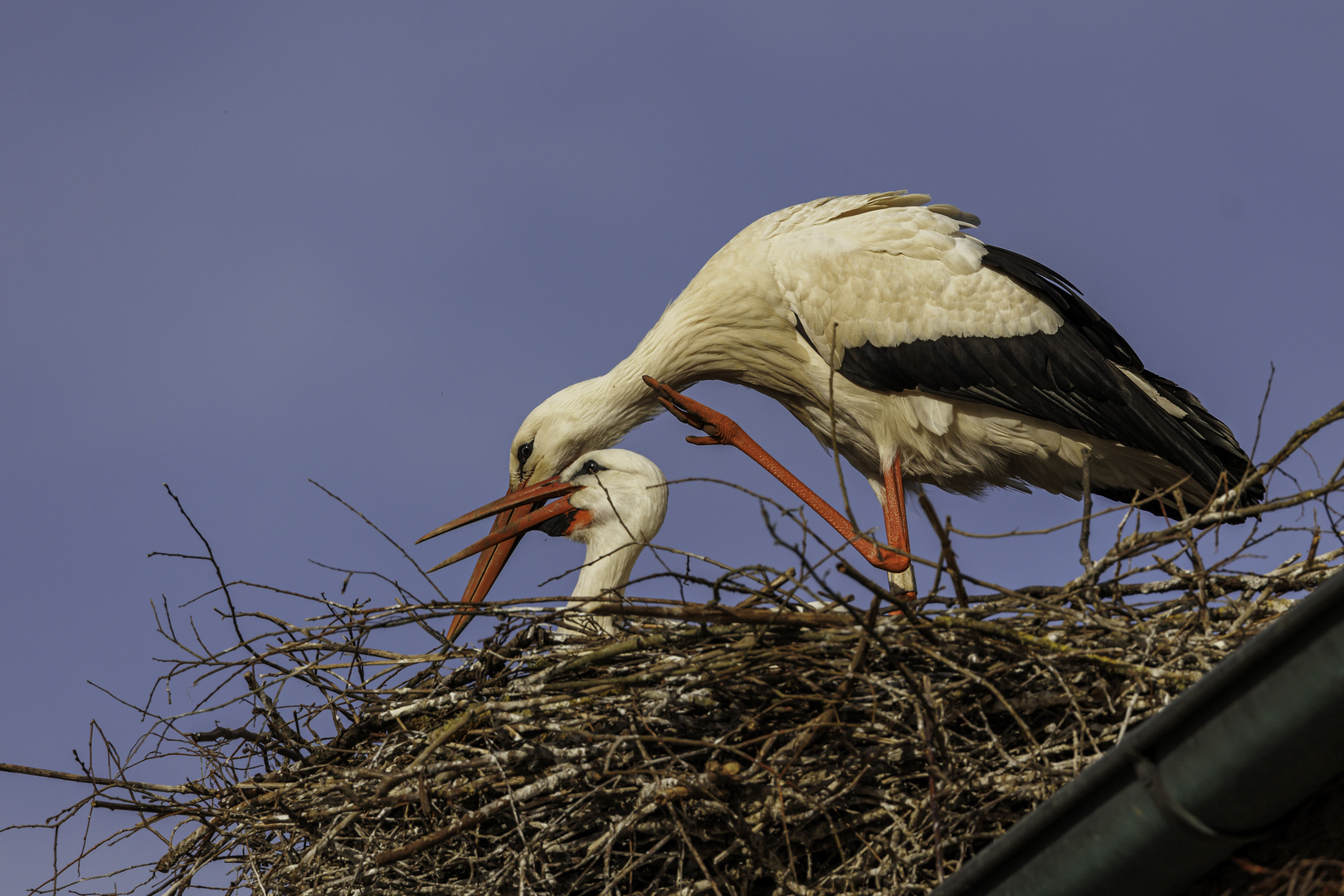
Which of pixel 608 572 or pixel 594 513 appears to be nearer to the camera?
pixel 608 572

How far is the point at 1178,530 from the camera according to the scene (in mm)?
2404

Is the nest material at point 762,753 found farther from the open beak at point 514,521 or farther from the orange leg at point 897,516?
the orange leg at point 897,516

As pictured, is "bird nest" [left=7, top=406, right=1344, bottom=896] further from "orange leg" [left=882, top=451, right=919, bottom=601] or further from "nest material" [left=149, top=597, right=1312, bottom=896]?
"orange leg" [left=882, top=451, right=919, bottom=601]

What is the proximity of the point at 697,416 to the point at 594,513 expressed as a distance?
52 cm

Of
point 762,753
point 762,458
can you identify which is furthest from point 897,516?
point 762,753

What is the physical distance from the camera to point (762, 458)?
166 inches

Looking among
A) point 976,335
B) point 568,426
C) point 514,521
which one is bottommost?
point 976,335

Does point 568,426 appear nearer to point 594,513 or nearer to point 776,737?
point 594,513

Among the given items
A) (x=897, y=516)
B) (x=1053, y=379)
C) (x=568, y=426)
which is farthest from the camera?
(x=568, y=426)

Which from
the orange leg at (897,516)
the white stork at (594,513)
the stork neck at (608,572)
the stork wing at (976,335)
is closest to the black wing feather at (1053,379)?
the stork wing at (976,335)

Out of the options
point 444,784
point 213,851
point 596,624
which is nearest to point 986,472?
point 596,624

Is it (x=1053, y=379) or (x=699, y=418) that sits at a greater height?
Answer: (x=699, y=418)

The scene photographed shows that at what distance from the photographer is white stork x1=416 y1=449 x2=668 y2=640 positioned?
12.4 feet

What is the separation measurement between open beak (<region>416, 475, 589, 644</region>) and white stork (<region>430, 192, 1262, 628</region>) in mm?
13
